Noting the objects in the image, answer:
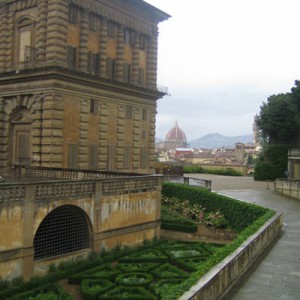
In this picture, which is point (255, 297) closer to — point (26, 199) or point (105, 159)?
point (26, 199)

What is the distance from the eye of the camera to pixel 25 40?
32.6m

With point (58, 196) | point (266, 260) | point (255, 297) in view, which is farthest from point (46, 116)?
point (255, 297)

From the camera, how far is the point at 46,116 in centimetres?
3017

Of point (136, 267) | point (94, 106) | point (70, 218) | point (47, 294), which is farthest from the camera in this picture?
point (94, 106)

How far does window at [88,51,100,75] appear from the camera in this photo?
33369 millimetres

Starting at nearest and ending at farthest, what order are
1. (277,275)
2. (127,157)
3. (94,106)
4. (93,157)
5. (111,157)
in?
(277,275) → (94,106) → (93,157) → (111,157) → (127,157)

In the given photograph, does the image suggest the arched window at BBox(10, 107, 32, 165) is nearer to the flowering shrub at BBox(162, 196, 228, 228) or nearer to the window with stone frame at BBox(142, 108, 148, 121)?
the window with stone frame at BBox(142, 108, 148, 121)

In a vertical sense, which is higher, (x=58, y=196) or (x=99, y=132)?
(x=99, y=132)

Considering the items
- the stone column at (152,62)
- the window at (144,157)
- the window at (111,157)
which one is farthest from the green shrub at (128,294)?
the stone column at (152,62)

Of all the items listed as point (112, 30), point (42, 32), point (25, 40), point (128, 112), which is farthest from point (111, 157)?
point (25, 40)

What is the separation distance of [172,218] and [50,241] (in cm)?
1020

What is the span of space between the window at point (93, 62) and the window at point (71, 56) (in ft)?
5.36

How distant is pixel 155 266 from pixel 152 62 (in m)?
24.4

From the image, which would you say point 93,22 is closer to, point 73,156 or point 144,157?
point 73,156
